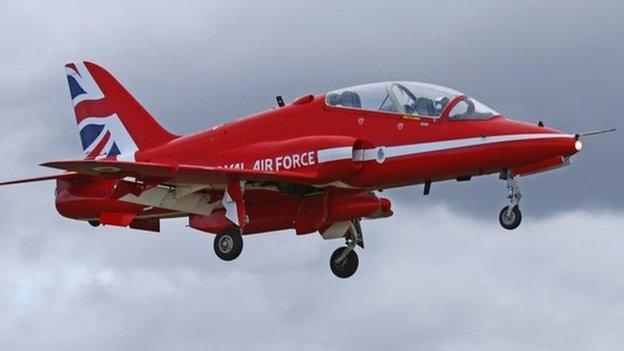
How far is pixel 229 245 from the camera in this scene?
41125mm

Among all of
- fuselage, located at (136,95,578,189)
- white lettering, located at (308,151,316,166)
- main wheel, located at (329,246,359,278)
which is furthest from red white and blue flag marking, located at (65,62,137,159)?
white lettering, located at (308,151,316,166)

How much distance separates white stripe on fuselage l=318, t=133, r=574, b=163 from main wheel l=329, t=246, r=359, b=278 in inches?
168

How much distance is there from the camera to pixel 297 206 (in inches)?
1661

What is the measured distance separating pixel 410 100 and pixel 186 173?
5.29 m

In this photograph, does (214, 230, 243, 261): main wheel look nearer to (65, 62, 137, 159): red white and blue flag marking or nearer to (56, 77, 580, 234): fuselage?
(56, 77, 580, 234): fuselage

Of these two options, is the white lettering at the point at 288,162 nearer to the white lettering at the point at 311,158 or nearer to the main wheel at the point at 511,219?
the white lettering at the point at 311,158

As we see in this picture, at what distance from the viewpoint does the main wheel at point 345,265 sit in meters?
43.9

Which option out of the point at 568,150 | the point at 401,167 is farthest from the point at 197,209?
the point at 568,150

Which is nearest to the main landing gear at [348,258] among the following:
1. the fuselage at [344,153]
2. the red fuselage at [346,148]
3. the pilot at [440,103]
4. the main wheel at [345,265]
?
the main wheel at [345,265]

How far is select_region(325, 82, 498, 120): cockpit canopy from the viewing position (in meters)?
40.1

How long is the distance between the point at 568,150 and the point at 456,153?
2.47 m

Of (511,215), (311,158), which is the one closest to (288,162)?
(311,158)

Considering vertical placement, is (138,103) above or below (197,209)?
above

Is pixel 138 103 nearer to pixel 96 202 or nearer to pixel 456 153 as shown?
pixel 96 202
